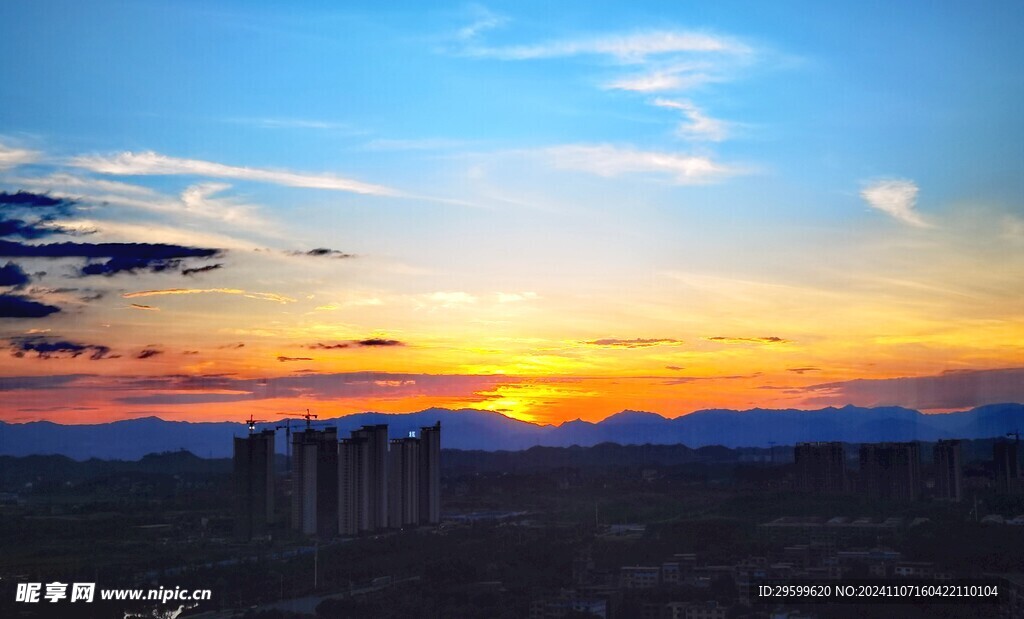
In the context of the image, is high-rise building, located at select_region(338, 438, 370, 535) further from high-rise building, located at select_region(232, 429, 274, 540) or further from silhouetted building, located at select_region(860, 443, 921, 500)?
silhouetted building, located at select_region(860, 443, 921, 500)

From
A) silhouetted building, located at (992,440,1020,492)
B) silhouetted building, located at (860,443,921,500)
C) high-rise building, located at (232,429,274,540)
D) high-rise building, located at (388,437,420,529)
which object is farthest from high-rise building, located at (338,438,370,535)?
silhouetted building, located at (992,440,1020,492)

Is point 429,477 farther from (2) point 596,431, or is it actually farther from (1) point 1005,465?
(2) point 596,431

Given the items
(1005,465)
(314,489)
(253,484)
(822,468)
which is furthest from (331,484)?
(1005,465)

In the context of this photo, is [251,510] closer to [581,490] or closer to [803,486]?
[581,490]

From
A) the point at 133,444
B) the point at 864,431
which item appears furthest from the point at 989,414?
the point at 133,444

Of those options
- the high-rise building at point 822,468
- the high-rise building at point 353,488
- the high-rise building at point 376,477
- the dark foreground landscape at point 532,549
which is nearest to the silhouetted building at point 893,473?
the dark foreground landscape at point 532,549
